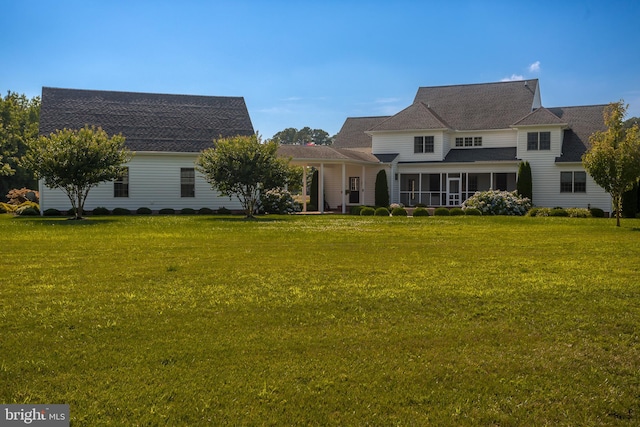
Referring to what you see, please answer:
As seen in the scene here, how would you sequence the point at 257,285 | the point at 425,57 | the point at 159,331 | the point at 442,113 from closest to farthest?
1. the point at 159,331
2. the point at 257,285
3. the point at 425,57
4. the point at 442,113

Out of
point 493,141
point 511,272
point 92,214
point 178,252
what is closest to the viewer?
point 511,272

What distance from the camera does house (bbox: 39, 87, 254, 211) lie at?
2800cm

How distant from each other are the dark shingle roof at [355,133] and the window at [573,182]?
1297 cm

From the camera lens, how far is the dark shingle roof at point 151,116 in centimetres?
2875

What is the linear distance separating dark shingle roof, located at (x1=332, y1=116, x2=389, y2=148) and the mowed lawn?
2955cm

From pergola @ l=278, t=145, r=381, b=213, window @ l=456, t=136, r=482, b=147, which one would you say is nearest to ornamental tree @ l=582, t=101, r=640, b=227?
pergola @ l=278, t=145, r=381, b=213

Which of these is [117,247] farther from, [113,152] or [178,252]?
[113,152]

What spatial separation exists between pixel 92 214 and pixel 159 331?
925 inches

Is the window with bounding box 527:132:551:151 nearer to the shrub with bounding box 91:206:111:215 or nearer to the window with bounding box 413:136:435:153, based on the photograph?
the window with bounding box 413:136:435:153

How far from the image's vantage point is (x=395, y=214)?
27797mm

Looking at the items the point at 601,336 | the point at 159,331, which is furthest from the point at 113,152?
the point at 601,336

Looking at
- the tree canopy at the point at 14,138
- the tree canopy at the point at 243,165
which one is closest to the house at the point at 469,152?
the tree canopy at the point at 243,165

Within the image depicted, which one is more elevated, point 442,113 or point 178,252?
point 442,113

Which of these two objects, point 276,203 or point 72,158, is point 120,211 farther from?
point 276,203
